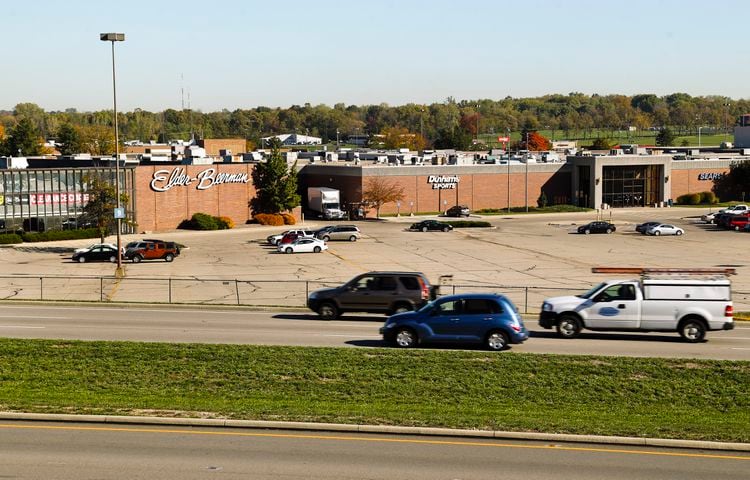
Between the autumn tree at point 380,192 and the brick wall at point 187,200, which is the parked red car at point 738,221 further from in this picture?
the brick wall at point 187,200

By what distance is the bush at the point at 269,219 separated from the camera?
9094 centimetres

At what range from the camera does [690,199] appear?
114938 millimetres

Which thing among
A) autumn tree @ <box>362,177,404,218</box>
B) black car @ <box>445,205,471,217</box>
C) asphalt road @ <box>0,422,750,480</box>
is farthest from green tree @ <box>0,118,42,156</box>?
asphalt road @ <box>0,422,750,480</box>

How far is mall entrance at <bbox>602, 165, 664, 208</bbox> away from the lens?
4441 inches

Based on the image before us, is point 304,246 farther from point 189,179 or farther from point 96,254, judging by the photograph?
point 189,179

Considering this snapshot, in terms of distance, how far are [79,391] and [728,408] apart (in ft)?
46.9

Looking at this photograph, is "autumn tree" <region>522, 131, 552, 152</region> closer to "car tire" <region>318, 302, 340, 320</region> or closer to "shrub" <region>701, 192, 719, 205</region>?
"shrub" <region>701, 192, 719, 205</region>

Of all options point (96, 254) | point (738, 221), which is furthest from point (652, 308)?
point (738, 221)

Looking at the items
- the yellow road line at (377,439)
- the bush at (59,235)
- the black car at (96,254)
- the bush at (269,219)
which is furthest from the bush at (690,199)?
the yellow road line at (377,439)

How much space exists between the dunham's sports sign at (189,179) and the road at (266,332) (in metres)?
47.4

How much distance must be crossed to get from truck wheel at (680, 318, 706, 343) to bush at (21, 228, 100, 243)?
184 ft

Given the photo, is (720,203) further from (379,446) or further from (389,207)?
(379,446)

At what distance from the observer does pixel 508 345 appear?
28.1 meters

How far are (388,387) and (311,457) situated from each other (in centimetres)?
587
